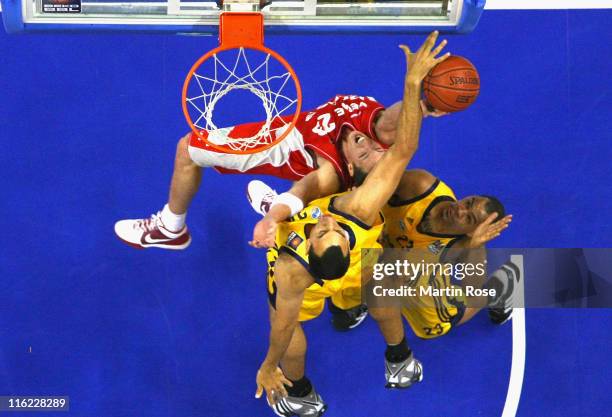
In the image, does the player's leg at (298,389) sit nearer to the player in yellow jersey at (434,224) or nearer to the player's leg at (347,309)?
the player's leg at (347,309)

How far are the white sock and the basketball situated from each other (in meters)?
1.93

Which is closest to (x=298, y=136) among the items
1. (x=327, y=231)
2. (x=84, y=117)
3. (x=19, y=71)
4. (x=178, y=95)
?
(x=327, y=231)

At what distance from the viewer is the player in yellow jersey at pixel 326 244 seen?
5902mm

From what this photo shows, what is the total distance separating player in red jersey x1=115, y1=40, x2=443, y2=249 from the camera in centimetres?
634

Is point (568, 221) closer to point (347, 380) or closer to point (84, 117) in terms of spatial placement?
point (347, 380)

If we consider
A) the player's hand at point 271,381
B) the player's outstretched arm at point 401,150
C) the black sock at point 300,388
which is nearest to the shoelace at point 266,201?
the player's outstretched arm at point 401,150

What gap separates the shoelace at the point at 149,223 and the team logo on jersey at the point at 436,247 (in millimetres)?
1856

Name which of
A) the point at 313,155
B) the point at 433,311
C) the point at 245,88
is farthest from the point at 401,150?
the point at 245,88

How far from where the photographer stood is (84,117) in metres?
7.55

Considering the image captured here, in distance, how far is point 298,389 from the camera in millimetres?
6969

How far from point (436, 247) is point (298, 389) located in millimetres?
1338

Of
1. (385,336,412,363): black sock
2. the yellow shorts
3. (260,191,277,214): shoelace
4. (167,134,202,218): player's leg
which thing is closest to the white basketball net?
(167,134,202,218): player's leg

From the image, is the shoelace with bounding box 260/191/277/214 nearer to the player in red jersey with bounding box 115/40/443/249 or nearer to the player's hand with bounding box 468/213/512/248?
the player in red jersey with bounding box 115/40/443/249

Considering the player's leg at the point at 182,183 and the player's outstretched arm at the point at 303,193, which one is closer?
the player's outstretched arm at the point at 303,193
